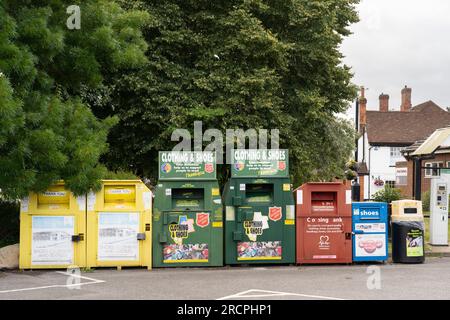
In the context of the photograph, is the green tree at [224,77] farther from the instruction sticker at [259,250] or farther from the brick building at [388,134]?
the brick building at [388,134]

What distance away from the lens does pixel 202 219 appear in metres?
11.7

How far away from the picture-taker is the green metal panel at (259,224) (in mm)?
11750

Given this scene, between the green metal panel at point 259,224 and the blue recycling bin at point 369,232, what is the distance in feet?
3.94

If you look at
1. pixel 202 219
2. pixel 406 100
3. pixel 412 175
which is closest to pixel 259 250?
pixel 202 219

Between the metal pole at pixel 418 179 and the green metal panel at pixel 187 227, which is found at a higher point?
the metal pole at pixel 418 179

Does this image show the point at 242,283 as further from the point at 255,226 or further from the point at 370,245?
the point at 370,245

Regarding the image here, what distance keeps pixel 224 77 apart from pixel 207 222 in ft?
22.4

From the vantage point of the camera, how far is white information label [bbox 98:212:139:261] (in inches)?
449

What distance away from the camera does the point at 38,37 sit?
11.4m

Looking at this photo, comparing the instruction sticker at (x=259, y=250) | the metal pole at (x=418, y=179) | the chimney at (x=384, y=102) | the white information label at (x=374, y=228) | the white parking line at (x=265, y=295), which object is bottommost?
the white parking line at (x=265, y=295)

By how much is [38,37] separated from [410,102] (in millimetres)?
62209

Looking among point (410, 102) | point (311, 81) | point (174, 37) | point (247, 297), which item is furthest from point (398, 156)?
point (247, 297)

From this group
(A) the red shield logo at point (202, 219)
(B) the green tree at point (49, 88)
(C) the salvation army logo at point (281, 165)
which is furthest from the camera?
(C) the salvation army logo at point (281, 165)

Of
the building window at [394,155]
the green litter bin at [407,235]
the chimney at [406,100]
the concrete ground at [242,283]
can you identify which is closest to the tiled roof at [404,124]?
the building window at [394,155]
